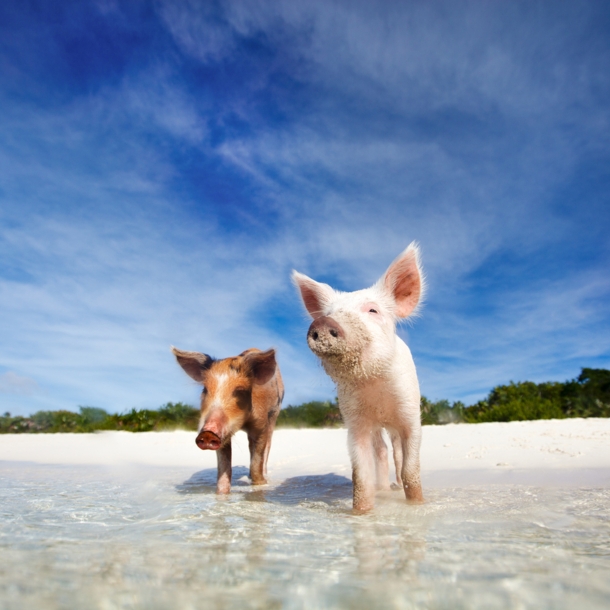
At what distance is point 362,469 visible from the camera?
14.6 feet

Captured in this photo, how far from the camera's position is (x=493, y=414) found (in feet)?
52.2

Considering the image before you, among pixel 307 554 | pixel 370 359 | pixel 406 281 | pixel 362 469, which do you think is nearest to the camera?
pixel 307 554

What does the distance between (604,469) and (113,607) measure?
694 cm

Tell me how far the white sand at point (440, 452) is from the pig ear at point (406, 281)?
8.64 ft

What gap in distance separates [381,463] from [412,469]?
1.28 m

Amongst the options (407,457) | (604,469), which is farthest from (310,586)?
(604,469)

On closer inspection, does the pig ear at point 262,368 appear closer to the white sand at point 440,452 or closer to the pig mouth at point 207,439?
the white sand at point 440,452

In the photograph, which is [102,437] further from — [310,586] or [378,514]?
[310,586]

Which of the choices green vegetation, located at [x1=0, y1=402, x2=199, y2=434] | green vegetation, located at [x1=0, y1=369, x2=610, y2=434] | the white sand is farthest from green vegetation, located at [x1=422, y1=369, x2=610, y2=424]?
green vegetation, located at [x1=0, y1=402, x2=199, y2=434]

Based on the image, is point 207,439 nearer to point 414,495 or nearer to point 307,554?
point 414,495

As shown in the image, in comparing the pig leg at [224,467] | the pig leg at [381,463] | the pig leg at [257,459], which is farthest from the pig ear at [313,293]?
the pig leg at [257,459]

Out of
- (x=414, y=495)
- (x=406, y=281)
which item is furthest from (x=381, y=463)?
(x=406, y=281)

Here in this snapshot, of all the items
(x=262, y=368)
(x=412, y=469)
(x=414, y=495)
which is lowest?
(x=414, y=495)

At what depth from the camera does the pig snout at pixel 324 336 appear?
3.71m
